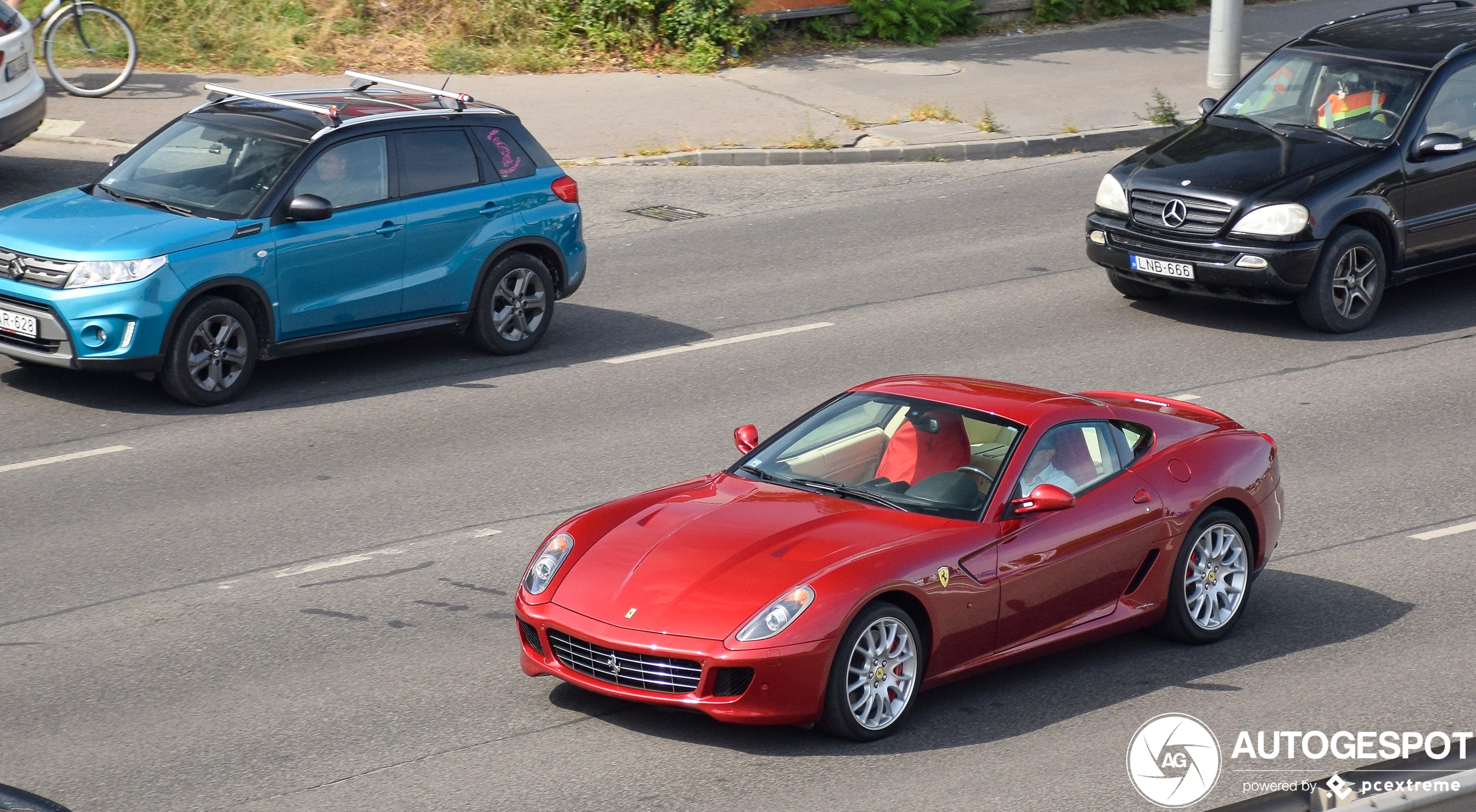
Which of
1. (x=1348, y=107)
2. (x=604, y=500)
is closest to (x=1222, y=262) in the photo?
(x=1348, y=107)

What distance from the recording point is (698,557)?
22.2 ft

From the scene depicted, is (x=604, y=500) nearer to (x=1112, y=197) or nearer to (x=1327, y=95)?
(x=1112, y=197)

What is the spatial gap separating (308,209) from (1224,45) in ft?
42.3

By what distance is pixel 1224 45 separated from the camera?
20438 mm

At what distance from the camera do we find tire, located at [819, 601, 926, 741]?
21.2ft

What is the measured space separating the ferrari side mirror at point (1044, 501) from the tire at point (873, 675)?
73 centimetres

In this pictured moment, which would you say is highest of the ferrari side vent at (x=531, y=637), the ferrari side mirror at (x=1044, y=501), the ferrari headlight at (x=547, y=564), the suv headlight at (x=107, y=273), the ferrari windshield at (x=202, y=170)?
the ferrari windshield at (x=202, y=170)

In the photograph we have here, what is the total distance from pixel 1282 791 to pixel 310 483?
6099mm

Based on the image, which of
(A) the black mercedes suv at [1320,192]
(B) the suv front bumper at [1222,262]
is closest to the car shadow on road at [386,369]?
(B) the suv front bumper at [1222,262]

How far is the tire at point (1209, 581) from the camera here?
7688 mm

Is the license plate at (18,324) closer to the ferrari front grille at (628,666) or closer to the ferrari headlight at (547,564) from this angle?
the ferrari headlight at (547,564)

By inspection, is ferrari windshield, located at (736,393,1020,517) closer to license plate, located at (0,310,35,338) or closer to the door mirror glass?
the door mirror glass

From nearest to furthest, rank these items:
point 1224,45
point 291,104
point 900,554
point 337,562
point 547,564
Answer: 1. point 900,554
2. point 547,564
3. point 337,562
4. point 291,104
5. point 1224,45

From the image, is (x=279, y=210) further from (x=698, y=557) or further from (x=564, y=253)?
(x=698, y=557)
